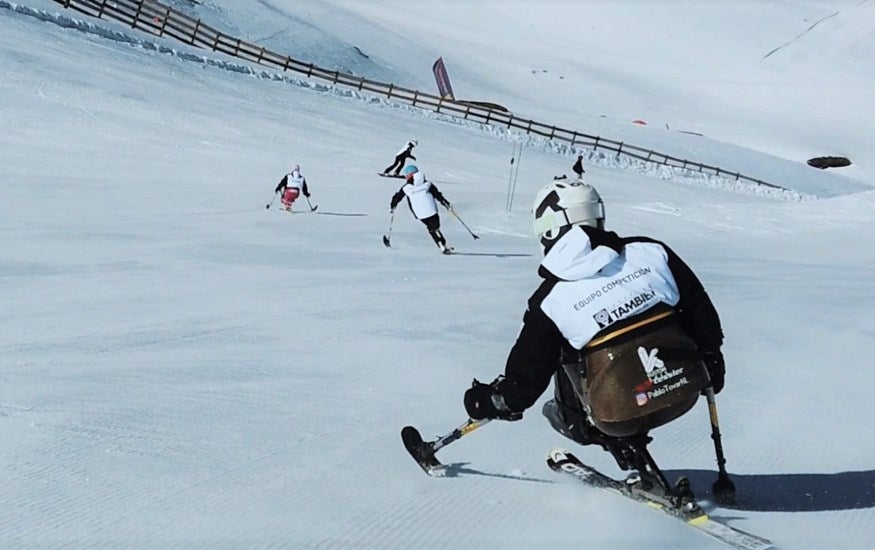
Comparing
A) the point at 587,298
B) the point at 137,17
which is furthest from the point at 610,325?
the point at 137,17

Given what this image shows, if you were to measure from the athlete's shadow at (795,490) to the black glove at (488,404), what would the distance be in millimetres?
985

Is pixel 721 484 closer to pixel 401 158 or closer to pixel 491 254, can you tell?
pixel 491 254

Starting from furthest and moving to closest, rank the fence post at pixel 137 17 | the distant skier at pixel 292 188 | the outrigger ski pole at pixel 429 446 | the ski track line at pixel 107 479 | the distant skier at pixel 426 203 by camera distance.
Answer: the fence post at pixel 137 17 < the distant skier at pixel 292 188 < the distant skier at pixel 426 203 < the outrigger ski pole at pixel 429 446 < the ski track line at pixel 107 479

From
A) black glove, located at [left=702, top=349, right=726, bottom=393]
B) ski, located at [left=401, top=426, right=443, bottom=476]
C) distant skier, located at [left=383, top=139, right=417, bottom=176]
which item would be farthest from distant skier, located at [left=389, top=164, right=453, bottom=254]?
black glove, located at [left=702, top=349, right=726, bottom=393]

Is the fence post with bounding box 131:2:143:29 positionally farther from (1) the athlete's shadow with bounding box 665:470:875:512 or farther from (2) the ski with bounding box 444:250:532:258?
(1) the athlete's shadow with bounding box 665:470:875:512

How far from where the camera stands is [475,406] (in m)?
4.30

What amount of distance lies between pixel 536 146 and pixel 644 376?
1567 inches

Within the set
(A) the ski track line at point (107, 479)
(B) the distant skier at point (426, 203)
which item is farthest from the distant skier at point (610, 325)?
(B) the distant skier at point (426, 203)

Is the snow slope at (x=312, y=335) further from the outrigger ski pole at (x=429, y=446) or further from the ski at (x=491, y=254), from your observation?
the ski at (x=491, y=254)

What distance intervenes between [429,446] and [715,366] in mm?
1334

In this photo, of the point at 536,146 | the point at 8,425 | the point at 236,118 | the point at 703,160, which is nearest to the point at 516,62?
the point at 703,160

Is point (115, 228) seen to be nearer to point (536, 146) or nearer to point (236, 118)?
point (236, 118)

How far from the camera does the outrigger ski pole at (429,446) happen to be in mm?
4539

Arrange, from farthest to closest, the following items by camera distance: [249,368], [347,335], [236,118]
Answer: [236,118] → [347,335] → [249,368]
